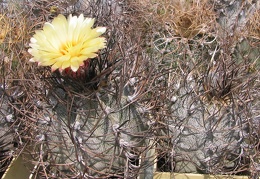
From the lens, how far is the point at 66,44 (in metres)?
0.87

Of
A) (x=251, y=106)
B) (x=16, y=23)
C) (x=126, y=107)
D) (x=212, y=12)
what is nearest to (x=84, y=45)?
(x=126, y=107)

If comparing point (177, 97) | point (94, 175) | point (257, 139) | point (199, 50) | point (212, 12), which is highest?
point (212, 12)

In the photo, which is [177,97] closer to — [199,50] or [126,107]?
[126,107]

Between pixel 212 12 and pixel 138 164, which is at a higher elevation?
pixel 212 12

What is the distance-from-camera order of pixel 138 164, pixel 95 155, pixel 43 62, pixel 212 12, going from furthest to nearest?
pixel 212 12
pixel 138 164
pixel 95 155
pixel 43 62

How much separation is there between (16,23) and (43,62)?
0.76 m

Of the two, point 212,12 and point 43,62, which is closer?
point 43,62

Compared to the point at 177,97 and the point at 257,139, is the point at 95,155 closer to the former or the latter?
the point at 177,97

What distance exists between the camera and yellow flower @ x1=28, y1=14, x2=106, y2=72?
2.69 feet

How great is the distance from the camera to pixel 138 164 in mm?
1081

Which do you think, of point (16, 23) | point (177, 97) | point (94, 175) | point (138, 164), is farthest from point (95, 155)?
point (16, 23)

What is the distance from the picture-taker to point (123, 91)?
98 cm

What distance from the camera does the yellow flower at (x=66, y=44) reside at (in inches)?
32.3

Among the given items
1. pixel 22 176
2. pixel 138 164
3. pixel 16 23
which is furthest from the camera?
pixel 16 23
